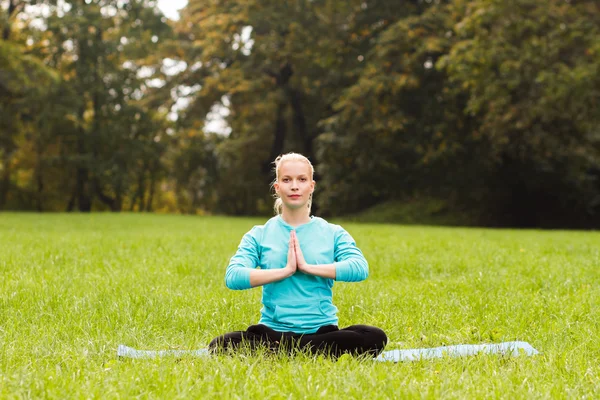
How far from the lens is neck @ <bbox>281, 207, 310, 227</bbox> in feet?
13.4

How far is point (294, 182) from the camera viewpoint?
3.96m

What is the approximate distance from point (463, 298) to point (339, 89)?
77.7ft

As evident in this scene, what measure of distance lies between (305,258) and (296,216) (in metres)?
0.30

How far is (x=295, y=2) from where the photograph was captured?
92.2ft

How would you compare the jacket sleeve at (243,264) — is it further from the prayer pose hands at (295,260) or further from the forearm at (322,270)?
the forearm at (322,270)

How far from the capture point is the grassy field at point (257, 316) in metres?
3.32

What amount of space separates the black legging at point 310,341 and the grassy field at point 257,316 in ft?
0.46

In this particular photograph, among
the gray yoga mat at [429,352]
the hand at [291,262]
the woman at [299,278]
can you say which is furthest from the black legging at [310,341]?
the hand at [291,262]

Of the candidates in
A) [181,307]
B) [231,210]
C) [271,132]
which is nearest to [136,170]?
[231,210]

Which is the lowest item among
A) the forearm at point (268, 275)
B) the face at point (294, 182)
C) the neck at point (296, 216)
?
the forearm at point (268, 275)

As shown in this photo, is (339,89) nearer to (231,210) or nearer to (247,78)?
(247,78)

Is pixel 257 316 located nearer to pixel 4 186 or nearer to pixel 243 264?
pixel 243 264

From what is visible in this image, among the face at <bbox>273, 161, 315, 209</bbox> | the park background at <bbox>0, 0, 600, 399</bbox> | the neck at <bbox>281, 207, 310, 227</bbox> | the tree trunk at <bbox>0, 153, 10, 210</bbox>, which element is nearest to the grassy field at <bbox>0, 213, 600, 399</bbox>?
the park background at <bbox>0, 0, 600, 399</bbox>

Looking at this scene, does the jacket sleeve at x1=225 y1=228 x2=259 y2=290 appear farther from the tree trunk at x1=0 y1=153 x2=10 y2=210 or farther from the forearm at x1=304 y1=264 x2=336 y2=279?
the tree trunk at x1=0 y1=153 x2=10 y2=210
